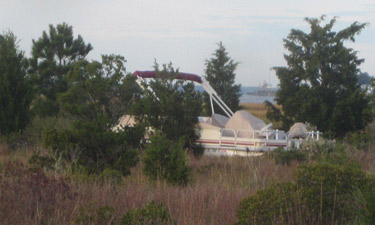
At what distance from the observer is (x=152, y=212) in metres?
5.40

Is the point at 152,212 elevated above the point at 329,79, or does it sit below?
below

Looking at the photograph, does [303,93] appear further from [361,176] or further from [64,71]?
[361,176]

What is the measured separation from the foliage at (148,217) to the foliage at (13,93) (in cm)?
1273

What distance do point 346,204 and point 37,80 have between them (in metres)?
21.6

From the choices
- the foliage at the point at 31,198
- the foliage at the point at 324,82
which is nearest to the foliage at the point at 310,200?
the foliage at the point at 31,198

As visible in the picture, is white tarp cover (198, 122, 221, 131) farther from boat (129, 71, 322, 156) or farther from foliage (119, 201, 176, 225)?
foliage (119, 201, 176, 225)

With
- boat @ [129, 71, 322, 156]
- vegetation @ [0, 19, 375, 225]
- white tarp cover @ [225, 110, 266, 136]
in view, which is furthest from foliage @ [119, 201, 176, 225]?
white tarp cover @ [225, 110, 266, 136]

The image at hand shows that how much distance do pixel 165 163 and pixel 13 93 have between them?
374 inches

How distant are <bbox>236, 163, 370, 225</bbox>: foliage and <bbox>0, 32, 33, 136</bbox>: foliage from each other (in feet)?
42.9

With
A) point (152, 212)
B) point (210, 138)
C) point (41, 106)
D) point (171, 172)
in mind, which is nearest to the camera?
point (152, 212)

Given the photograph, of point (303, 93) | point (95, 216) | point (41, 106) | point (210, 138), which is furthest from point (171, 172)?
point (303, 93)

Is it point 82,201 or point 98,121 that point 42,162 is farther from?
point 82,201

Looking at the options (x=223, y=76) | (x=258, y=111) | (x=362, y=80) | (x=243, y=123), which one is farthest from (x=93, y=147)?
(x=362, y=80)

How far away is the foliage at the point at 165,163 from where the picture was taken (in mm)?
9648
